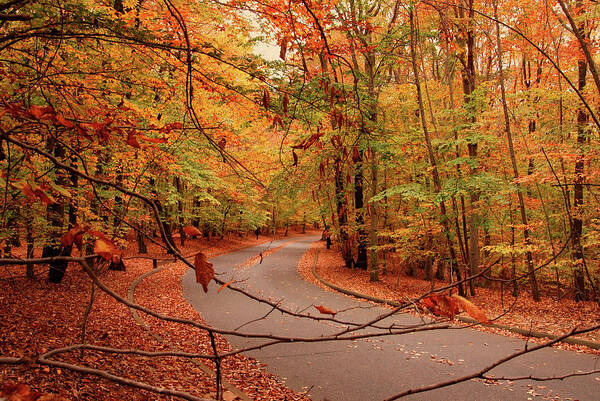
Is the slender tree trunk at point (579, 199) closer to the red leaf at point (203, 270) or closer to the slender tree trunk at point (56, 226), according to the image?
the red leaf at point (203, 270)

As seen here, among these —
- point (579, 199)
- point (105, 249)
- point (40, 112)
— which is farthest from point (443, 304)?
point (579, 199)

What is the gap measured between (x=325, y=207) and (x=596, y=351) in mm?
11033

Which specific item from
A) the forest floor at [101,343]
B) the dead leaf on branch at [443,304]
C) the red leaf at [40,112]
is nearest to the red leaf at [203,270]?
the dead leaf on branch at [443,304]

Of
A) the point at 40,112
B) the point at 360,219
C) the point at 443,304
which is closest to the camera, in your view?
the point at 443,304

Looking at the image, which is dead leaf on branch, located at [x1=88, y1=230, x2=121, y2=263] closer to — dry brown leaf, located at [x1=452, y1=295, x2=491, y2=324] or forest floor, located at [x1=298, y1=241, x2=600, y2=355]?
dry brown leaf, located at [x1=452, y1=295, x2=491, y2=324]

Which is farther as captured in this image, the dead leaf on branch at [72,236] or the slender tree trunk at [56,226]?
the slender tree trunk at [56,226]

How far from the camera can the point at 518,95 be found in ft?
32.8

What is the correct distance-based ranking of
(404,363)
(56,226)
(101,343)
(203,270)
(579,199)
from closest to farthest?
(203,270) → (101,343) → (404,363) → (56,226) → (579,199)

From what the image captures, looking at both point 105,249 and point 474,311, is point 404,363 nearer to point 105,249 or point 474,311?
point 474,311

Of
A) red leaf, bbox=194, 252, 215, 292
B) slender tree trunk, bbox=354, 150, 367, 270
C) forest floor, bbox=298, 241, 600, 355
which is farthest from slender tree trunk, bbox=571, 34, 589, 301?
red leaf, bbox=194, 252, 215, 292

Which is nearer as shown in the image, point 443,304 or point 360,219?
point 443,304

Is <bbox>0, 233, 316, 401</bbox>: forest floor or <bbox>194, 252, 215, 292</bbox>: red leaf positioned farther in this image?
<bbox>0, 233, 316, 401</bbox>: forest floor

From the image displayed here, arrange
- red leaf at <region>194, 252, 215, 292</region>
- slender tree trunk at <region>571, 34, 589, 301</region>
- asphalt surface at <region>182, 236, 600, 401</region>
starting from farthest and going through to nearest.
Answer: slender tree trunk at <region>571, 34, 589, 301</region>
asphalt surface at <region>182, 236, 600, 401</region>
red leaf at <region>194, 252, 215, 292</region>

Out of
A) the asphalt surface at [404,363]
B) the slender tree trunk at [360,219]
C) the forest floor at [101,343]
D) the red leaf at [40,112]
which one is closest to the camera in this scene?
the red leaf at [40,112]
